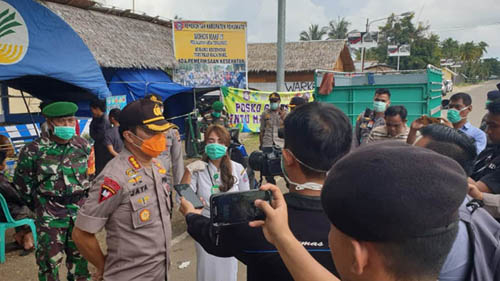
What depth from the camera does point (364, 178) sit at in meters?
0.73

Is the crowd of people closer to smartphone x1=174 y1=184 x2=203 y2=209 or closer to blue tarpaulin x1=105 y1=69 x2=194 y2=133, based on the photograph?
smartphone x1=174 y1=184 x2=203 y2=209

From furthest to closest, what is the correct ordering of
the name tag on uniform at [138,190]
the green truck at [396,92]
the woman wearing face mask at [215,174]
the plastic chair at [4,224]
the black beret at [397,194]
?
the green truck at [396,92]
the plastic chair at [4,224]
the woman wearing face mask at [215,174]
the name tag on uniform at [138,190]
the black beret at [397,194]

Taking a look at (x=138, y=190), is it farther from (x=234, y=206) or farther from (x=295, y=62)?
(x=295, y=62)

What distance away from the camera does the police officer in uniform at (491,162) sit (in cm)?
225

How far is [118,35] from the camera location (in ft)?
39.1

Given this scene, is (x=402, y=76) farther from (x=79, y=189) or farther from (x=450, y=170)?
(x=450, y=170)

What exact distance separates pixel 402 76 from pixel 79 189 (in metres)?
7.87

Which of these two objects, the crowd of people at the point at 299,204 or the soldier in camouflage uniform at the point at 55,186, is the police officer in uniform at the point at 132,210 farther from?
the soldier in camouflage uniform at the point at 55,186

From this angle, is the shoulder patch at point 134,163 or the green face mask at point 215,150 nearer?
the shoulder patch at point 134,163

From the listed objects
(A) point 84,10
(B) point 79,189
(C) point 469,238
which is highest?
(A) point 84,10

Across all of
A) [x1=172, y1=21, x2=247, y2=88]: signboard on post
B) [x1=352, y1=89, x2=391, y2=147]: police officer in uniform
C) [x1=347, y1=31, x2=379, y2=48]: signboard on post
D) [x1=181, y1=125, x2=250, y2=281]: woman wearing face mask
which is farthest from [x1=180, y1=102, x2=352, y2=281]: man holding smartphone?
[x1=347, y1=31, x2=379, y2=48]: signboard on post

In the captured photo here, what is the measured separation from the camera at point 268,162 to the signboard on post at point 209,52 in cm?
975

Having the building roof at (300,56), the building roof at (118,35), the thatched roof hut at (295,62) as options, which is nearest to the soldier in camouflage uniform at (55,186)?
the building roof at (118,35)

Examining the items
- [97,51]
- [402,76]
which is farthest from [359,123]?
[97,51]
